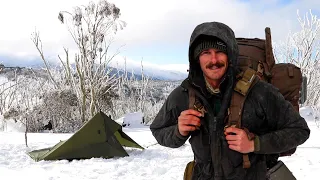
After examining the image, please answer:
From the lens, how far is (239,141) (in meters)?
1.48

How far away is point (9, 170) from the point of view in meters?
5.32

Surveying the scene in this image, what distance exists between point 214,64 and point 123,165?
4.62 metres

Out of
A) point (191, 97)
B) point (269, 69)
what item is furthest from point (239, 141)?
point (269, 69)

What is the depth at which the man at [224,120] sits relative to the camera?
1546mm

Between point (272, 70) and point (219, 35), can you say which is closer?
point (219, 35)

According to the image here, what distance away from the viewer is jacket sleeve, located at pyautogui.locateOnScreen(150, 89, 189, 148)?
5.66 feet

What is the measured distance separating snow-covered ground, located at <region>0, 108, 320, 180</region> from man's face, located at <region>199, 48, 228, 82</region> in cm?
375

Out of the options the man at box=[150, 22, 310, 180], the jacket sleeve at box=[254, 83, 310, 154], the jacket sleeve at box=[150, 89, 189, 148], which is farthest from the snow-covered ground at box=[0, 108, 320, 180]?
the jacket sleeve at box=[254, 83, 310, 154]

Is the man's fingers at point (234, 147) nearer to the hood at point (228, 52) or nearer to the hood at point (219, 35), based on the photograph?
the hood at point (228, 52)

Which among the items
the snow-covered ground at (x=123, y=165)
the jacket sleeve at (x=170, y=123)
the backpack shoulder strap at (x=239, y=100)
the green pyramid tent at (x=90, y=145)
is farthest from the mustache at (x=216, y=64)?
the green pyramid tent at (x=90, y=145)

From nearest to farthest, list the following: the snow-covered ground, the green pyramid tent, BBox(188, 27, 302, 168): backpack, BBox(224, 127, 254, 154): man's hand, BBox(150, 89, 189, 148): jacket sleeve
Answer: BBox(224, 127, 254, 154): man's hand, BBox(150, 89, 189, 148): jacket sleeve, BBox(188, 27, 302, 168): backpack, the snow-covered ground, the green pyramid tent

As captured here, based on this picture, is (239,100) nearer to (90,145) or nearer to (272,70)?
(272,70)

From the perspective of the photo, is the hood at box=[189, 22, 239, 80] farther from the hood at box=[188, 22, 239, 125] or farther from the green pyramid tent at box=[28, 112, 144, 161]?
the green pyramid tent at box=[28, 112, 144, 161]

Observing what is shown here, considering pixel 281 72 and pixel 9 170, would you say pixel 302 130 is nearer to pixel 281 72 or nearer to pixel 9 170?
pixel 281 72
